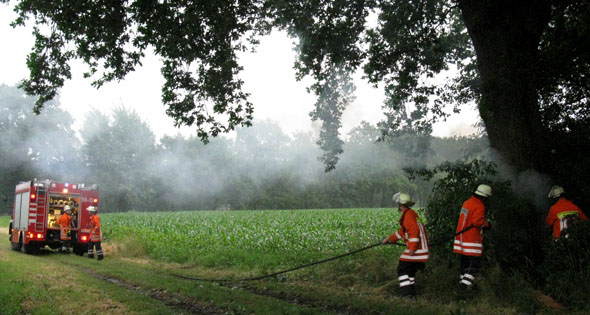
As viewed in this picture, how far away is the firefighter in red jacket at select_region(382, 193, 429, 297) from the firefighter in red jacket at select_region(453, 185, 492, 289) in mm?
607

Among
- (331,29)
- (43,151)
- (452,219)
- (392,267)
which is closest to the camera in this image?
(452,219)

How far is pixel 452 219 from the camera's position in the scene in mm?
8273

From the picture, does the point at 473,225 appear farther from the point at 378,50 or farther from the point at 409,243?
the point at 378,50

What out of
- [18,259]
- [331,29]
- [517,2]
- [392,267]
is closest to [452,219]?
[392,267]

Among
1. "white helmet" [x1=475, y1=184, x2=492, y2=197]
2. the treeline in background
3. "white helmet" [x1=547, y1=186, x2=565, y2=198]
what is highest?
the treeline in background

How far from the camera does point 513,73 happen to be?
785cm

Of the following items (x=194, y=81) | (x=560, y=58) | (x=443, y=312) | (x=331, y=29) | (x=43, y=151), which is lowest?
(x=443, y=312)

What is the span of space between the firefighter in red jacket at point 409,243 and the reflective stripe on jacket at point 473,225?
23.9 inches

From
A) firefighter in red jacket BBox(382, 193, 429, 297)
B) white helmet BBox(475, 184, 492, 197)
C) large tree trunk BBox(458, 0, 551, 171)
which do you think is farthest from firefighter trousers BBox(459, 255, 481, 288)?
large tree trunk BBox(458, 0, 551, 171)

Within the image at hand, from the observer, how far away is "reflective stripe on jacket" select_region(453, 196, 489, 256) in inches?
274

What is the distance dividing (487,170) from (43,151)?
63.1m

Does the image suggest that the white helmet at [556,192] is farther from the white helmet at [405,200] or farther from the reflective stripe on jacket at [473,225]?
the white helmet at [405,200]

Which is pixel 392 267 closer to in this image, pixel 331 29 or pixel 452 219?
pixel 452 219

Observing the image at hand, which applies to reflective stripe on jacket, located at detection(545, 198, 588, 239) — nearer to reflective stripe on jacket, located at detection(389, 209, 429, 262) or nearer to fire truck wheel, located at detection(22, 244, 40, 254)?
reflective stripe on jacket, located at detection(389, 209, 429, 262)
